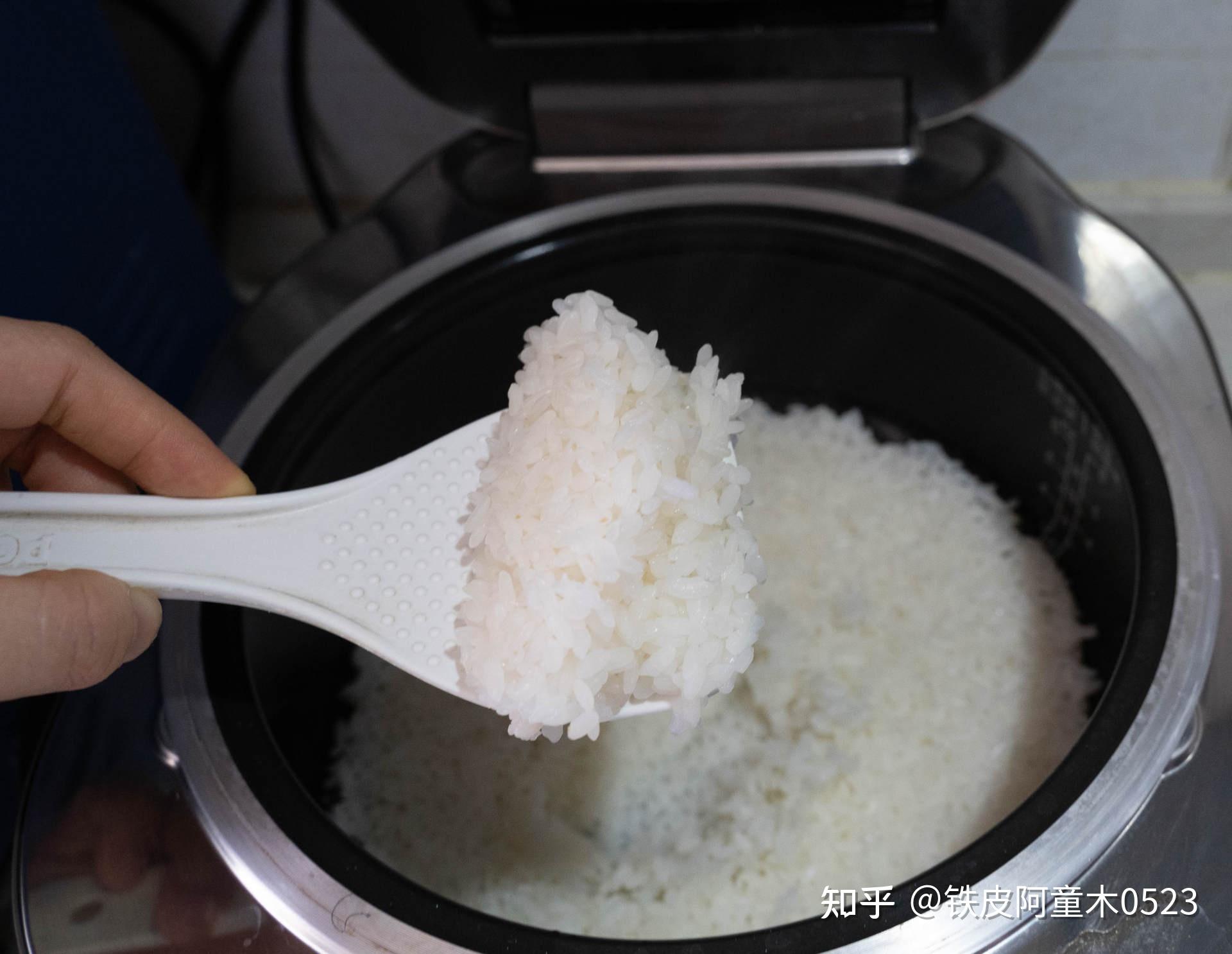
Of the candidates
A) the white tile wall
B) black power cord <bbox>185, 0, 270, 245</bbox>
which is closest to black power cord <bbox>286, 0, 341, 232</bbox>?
black power cord <bbox>185, 0, 270, 245</bbox>

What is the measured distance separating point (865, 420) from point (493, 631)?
0.55m

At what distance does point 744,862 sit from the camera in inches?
30.9

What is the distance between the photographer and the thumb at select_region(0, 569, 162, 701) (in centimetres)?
52

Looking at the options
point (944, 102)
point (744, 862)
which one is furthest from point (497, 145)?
point (744, 862)

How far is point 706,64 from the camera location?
36.8 inches

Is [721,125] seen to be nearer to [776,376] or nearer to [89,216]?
[776,376]

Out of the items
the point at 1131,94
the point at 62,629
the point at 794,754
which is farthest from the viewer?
the point at 1131,94

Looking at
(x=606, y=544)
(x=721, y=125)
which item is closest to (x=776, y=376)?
(x=721, y=125)

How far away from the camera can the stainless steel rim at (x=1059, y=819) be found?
59 centimetres

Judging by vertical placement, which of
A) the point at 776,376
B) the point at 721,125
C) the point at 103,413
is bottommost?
the point at 776,376

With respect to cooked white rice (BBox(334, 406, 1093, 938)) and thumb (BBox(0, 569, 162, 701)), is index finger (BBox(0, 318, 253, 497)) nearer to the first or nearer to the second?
thumb (BBox(0, 569, 162, 701))

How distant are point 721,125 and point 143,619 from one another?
0.67 m

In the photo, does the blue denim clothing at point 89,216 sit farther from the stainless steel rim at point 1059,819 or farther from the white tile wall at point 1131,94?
the white tile wall at point 1131,94

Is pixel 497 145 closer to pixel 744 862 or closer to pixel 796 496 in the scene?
pixel 796 496
